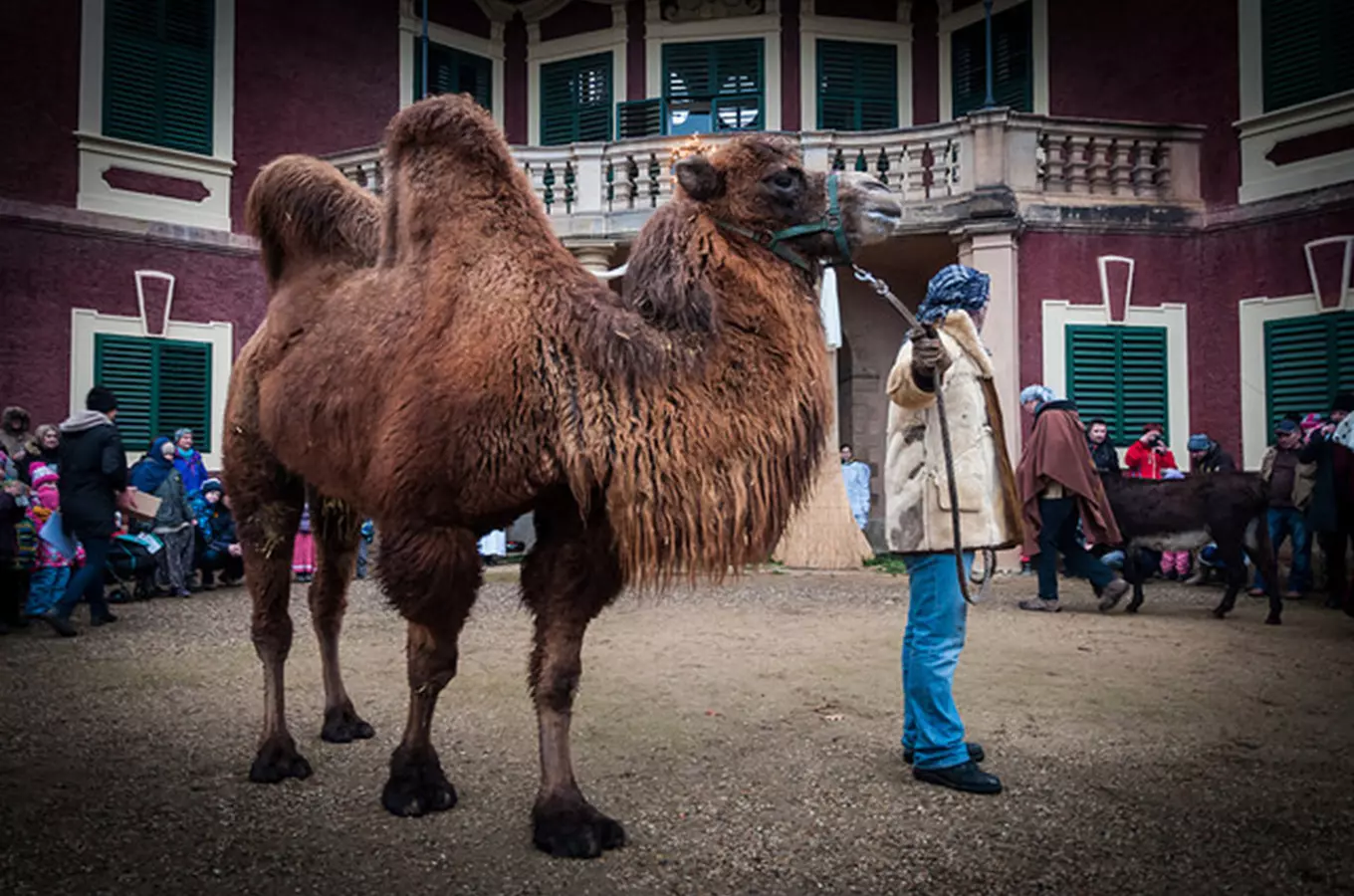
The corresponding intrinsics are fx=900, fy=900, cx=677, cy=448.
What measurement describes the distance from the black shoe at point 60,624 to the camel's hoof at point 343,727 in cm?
466

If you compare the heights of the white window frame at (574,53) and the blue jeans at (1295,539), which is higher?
the white window frame at (574,53)

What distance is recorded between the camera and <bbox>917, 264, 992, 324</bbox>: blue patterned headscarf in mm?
4035

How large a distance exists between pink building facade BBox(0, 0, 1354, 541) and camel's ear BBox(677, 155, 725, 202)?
9935 mm

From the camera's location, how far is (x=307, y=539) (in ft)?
37.4

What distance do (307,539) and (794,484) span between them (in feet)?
32.3

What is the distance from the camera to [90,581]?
808 centimetres

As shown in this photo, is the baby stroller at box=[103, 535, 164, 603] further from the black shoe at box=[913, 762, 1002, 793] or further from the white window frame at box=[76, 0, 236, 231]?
the black shoe at box=[913, 762, 1002, 793]

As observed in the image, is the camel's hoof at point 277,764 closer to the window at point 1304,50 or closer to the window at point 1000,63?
the window at point 1304,50

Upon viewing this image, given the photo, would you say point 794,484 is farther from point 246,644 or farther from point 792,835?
point 246,644

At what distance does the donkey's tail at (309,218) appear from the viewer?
14.0 ft

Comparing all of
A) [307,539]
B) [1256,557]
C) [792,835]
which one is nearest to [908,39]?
[1256,557]

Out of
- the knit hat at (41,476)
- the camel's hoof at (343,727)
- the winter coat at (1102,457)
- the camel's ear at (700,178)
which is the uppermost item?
the camel's ear at (700,178)

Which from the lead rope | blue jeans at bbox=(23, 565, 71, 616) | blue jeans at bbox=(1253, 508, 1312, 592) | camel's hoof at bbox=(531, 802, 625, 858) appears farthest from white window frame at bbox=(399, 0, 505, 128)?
camel's hoof at bbox=(531, 802, 625, 858)

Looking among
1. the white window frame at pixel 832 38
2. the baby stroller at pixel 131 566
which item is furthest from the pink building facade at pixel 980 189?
the baby stroller at pixel 131 566
